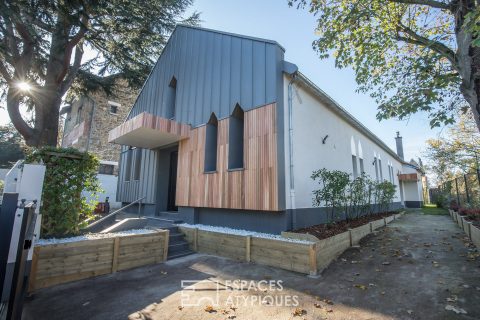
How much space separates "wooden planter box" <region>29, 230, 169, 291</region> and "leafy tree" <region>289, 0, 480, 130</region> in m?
6.87

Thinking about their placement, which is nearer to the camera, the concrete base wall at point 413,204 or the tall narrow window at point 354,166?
the tall narrow window at point 354,166

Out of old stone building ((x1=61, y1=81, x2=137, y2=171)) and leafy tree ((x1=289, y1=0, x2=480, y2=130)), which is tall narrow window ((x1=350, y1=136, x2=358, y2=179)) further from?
old stone building ((x1=61, y1=81, x2=137, y2=171))

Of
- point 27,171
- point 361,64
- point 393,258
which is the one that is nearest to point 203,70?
point 361,64

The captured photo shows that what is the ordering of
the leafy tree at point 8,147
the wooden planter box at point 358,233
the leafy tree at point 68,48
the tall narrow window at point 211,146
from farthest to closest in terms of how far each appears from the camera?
the leafy tree at point 8,147, the leafy tree at point 68,48, the tall narrow window at point 211,146, the wooden planter box at point 358,233

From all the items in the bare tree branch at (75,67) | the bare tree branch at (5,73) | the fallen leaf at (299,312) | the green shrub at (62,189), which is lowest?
the fallen leaf at (299,312)

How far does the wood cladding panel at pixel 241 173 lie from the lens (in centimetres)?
669

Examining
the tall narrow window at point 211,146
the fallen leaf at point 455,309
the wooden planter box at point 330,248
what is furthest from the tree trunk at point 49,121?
the fallen leaf at point 455,309

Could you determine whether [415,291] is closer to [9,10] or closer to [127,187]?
[9,10]

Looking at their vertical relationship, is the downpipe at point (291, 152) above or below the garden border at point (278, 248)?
above

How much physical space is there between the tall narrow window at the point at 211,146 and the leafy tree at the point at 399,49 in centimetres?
422

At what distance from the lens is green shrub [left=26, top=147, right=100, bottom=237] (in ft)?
16.4

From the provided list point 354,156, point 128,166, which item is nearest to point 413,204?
point 354,156

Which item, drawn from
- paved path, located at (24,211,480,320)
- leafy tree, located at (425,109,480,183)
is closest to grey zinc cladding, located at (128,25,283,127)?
paved path, located at (24,211,480,320)

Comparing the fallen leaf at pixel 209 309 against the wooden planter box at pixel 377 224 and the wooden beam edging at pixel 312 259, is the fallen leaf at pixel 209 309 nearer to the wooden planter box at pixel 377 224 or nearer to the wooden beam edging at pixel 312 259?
the wooden beam edging at pixel 312 259
